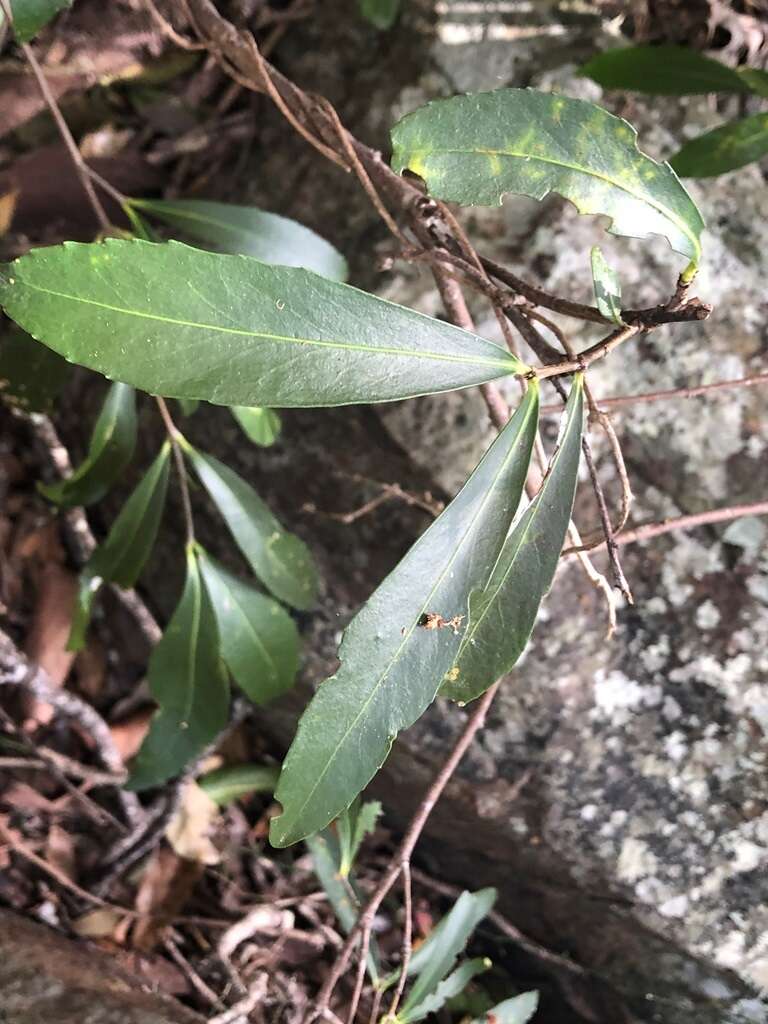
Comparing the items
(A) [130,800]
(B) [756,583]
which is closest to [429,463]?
(B) [756,583]

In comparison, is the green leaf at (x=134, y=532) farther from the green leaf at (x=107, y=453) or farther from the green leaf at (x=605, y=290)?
the green leaf at (x=605, y=290)

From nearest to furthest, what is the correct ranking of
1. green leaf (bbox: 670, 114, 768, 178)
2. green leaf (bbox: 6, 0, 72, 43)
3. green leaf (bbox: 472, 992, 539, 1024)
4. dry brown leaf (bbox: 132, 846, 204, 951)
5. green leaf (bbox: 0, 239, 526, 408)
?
green leaf (bbox: 0, 239, 526, 408), green leaf (bbox: 6, 0, 72, 43), green leaf (bbox: 670, 114, 768, 178), green leaf (bbox: 472, 992, 539, 1024), dry brown leaf (bbox: 132, 846, 204, 951)

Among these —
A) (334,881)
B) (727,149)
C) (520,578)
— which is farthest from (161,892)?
(727,149)

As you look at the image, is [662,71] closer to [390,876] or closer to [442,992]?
[390,876]

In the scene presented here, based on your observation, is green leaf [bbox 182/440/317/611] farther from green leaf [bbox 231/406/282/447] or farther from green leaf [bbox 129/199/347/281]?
green leaf [bbox 129/199/347/281]

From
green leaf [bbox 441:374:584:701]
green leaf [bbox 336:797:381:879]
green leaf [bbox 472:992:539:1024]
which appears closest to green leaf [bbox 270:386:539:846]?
green leaf [bbox 441:374:584:701]

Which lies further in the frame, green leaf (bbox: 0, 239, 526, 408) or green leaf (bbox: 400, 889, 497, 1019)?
green leaf (bbox: 400, 889, 497, 1019)
